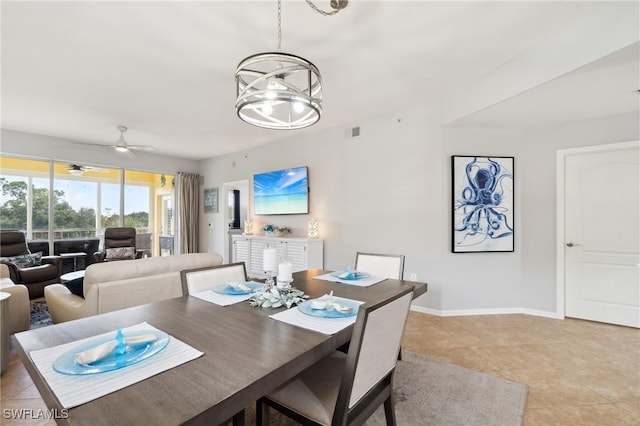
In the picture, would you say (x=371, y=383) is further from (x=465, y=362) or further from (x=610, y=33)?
(x=610, y=33)

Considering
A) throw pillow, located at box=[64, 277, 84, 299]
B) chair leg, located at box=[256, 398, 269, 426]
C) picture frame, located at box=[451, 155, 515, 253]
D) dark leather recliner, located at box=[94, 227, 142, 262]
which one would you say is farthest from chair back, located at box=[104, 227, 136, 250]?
picture frame, located at box=[451, 155, 515, 253]

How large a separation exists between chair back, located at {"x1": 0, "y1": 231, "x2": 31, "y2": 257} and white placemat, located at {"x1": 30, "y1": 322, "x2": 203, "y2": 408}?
15.5 feet

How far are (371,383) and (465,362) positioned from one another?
1.63 meters

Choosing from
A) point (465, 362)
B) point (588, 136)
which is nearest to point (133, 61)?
point (465, 362)

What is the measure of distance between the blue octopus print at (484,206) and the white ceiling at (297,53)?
562mm

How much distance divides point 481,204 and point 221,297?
3.23 meters

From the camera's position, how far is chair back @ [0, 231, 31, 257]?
4.14 meters

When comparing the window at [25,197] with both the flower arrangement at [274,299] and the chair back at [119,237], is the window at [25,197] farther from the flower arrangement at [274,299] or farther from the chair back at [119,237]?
the flower arrangement at [274,299]

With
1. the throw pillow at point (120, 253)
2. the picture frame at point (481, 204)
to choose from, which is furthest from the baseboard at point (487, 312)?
the throw pillow at point (120, 253)

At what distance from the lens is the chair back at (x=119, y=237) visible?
532 cm

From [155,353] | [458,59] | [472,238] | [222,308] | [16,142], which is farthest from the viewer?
[16,142]

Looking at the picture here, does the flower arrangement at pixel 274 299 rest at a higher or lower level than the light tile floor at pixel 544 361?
A: higher

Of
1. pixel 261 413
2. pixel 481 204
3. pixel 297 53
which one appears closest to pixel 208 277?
pixel 261 413

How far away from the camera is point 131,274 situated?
8.24ft
